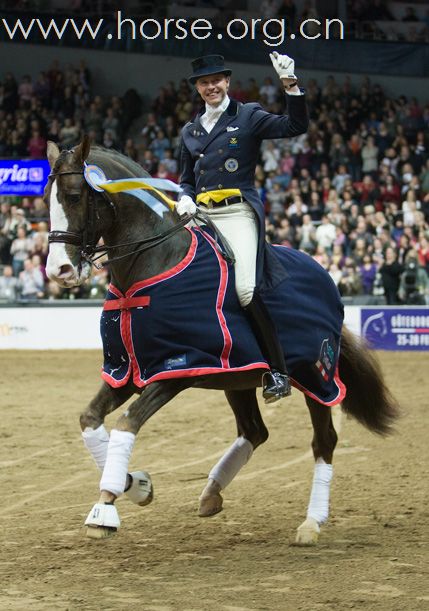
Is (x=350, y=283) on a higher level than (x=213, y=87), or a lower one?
lower

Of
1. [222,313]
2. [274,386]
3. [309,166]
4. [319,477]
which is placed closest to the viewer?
[222,313]

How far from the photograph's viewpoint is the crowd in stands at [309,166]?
19250mm

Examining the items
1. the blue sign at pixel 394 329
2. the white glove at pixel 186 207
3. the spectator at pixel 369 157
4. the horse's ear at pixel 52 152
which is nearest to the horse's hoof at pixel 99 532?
the white glove at pixel 186 207

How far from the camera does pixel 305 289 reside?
707 centimetres

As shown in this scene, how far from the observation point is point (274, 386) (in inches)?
256

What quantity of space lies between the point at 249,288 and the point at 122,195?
3.00 ft

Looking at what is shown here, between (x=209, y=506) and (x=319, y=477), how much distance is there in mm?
739

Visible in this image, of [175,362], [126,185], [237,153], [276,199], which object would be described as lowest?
[175,362]

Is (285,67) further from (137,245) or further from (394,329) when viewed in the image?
(394,329)

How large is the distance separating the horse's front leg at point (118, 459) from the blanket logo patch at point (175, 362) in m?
0.10

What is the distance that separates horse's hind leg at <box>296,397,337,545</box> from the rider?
0.81m

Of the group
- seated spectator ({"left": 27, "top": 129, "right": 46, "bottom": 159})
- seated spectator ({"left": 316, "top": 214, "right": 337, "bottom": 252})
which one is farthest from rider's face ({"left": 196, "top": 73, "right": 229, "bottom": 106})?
seated spectator ({"left": 27, "top": 129, "right": 46, "bottom": 159})

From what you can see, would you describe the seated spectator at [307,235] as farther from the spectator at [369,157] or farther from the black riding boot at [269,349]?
the black riding boot at [269,349]

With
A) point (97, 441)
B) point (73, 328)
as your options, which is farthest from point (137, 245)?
point (73, 328)
